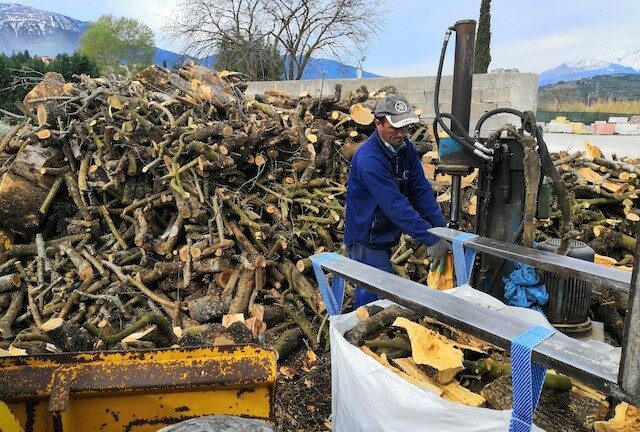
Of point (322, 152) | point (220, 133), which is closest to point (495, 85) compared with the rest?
point (322, 152)

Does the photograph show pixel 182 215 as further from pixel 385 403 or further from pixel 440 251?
pixel 385 403

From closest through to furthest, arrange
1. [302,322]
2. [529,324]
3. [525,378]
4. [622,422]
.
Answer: [525,378] < [529,324] < [622,422] < [302,322]

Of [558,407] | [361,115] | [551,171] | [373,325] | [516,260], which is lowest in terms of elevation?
[558,407]

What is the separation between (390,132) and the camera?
10.5 feet

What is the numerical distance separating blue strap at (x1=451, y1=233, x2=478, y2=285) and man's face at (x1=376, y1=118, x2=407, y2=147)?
1.08 meters

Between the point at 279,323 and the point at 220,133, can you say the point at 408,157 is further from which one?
the point at 220,133

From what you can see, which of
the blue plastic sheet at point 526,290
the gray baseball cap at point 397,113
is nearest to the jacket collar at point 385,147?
the gray baseball cap at point 397,113

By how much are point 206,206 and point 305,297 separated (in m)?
1.37

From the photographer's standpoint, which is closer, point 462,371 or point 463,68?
point 462,371

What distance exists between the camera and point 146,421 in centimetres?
199

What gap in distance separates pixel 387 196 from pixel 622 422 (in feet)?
5.52

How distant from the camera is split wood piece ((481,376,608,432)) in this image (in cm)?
193

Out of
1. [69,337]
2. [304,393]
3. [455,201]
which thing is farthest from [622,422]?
[69,337]

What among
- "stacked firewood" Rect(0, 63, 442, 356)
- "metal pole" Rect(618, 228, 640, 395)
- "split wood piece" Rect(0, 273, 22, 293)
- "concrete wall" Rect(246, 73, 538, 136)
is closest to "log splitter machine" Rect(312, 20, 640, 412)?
"metal pole" Rect(618, 228, 640, 395)
